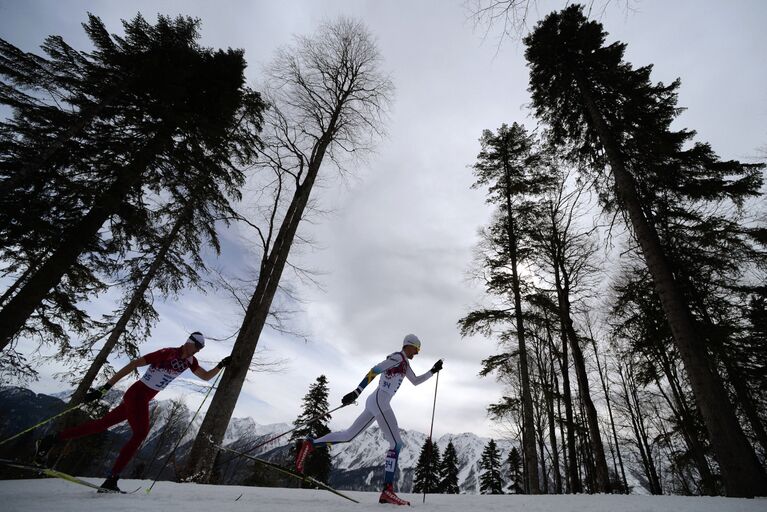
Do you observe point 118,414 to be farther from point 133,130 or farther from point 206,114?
point 206,114

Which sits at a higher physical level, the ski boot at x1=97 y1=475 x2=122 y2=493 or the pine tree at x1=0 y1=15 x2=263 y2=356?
the pine tree at x1=0 y1=15 x2=263 y2=356

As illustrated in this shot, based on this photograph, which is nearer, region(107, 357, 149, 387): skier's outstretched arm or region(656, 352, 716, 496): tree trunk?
region(107, 357, 149, 387): skier's outstretched arm

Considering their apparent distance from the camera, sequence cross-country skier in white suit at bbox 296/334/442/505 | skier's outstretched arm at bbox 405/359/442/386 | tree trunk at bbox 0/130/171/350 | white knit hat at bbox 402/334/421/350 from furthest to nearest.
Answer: tree trunk at bbox 0/130/171/350
white knit hat at bbox 402/334/421/350
skier's outstretched arm at bbox 405/359/442/386
cross-country skier in white suit at bbox 296/334/442/505

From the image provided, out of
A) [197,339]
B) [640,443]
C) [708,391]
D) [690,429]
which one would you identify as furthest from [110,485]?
[640,443]

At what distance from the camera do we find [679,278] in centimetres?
912

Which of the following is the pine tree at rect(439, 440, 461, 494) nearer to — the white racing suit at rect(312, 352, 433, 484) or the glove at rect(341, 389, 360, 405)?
the white racing suit at rect(312, 352, 433, 484)

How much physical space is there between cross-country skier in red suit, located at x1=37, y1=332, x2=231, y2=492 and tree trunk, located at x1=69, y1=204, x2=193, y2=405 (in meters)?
7.76

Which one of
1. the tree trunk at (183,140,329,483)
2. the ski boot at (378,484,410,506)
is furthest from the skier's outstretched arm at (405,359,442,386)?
the tree trunk at (183,140,329,483)

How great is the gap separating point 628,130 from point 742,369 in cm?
944

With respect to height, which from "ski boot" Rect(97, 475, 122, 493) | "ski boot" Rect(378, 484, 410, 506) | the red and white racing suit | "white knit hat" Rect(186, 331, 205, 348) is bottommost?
"ski boot" Rect(97, 475, 122, 493)

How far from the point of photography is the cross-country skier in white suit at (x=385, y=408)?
165 inches

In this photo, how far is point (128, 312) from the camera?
41.7 ft

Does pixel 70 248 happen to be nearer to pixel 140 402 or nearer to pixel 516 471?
pixel 140 402

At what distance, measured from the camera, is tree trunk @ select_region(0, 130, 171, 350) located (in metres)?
→ 6.70
